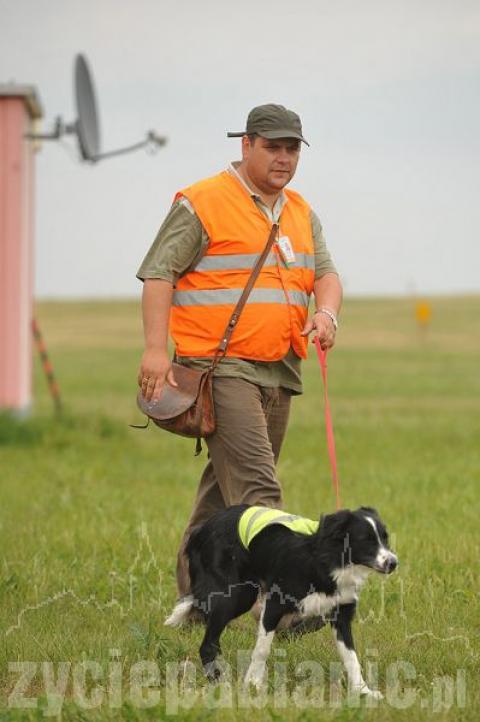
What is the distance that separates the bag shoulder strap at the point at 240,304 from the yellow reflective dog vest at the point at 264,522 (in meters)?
0.89

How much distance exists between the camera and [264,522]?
6551 mm

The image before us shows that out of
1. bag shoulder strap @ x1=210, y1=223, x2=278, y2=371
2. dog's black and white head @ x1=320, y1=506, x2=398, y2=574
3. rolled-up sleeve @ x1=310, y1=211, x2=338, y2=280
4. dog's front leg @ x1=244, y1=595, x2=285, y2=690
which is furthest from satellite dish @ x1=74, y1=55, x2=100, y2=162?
dog's black and white head @ x1=320, y1=506, x2=398, y2=574

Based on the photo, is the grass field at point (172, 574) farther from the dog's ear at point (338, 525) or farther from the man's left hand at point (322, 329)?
the man's left hand at point (322, 329)

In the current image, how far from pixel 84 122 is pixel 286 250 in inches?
525

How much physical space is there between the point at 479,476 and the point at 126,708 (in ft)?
28.3

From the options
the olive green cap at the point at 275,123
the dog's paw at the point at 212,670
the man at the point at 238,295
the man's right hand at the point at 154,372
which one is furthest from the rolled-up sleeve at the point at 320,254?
the dog's paw at the point at 212,670

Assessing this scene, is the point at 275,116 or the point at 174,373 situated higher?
the point at 275,116

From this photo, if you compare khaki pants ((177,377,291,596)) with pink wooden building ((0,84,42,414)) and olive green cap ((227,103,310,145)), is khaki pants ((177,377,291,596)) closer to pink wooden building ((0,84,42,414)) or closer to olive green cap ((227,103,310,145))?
olive green cap ((227,103,310,145))

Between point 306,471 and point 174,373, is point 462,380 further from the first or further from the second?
point 174,373

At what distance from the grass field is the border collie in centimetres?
17

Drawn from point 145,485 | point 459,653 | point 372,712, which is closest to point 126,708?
point 372,712

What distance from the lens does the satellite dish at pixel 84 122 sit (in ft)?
65.7

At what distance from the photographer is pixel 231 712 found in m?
5.66

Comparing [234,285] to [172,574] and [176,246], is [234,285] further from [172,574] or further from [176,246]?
[172,574]
